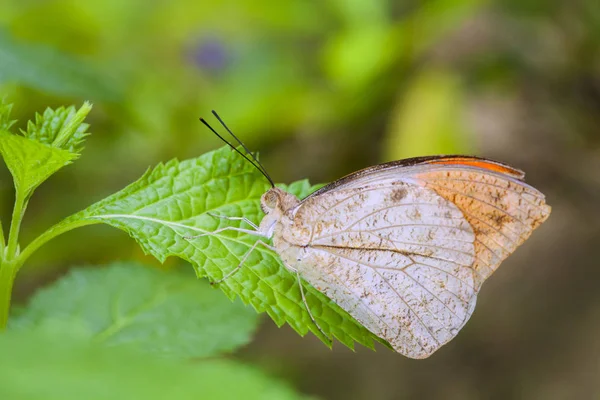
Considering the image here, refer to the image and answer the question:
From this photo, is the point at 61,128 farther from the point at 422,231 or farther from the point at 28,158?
the point at 422,231

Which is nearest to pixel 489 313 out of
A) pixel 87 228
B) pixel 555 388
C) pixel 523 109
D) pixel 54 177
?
pixel 555 388

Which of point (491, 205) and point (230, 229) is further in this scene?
point (491, 205)

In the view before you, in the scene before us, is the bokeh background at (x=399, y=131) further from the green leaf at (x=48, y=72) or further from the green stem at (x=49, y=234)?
the green stem at (x=49, y=234)

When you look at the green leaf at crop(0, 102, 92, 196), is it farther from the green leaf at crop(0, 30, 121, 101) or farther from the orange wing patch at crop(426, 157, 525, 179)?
the orange wing patch at crop(426, 157, 525, 179)

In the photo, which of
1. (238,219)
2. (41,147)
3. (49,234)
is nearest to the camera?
(41,147)

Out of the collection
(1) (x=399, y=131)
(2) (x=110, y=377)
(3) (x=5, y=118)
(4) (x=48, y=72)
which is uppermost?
(1) (x=399, y=131)

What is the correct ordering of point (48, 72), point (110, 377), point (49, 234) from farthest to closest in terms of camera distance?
1. point (48, 72)
2. point (49, 234)
3. point (110, 377)

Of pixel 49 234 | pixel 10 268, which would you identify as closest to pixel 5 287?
pixel 10 268

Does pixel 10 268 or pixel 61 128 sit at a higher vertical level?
pixel 61 128
